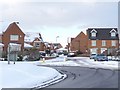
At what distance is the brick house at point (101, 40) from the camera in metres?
104

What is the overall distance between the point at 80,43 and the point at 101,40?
9.11 m

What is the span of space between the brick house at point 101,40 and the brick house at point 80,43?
4.41 metres

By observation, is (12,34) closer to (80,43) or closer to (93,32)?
(93,32)

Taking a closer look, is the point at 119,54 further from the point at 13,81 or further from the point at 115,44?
the point at 13,81

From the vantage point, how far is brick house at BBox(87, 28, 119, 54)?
104 m

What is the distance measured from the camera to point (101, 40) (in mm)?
103875

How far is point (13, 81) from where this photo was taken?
18312 mm

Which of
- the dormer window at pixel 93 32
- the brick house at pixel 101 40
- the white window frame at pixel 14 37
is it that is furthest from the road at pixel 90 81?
the dormer window at pixel 93 32

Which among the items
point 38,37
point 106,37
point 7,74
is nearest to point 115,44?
point 106,37

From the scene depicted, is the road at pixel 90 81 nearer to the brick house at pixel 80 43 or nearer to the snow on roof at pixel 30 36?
the snow on roof at pixel 30 36

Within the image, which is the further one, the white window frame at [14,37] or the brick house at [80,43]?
the brick house at [80,43]

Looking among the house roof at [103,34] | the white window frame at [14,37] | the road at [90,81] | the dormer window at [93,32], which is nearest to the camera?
the road at [90,81]

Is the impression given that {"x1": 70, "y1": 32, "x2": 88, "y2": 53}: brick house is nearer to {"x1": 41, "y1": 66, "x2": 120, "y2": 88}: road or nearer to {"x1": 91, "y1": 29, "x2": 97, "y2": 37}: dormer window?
{"x1": 91, "y1": 29, "x2": 97, "y2": 37}: dormer window

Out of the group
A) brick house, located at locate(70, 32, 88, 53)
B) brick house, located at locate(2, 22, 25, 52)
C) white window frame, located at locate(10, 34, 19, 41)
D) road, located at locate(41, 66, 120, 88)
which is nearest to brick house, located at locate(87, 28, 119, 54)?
brick house, located at locate(70, 32, 88, 53)
